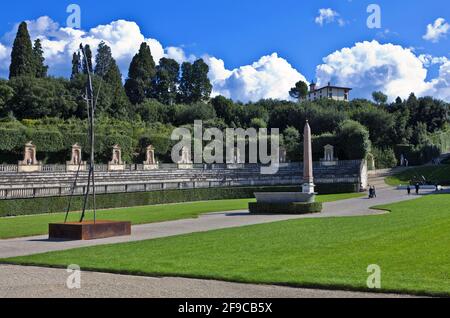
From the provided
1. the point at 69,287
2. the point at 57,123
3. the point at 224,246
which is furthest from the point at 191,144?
the point at 69,287

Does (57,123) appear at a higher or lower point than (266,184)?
higher

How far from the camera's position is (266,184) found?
60.8 metres

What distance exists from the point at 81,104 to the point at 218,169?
105ft

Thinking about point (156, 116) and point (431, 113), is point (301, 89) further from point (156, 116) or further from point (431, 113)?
point (156, 116)

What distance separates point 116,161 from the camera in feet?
213

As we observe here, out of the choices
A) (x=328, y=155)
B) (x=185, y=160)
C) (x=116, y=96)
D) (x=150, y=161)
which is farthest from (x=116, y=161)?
(x=116, y=96)

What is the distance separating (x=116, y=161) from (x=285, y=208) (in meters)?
35.6

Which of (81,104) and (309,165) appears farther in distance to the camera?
(81,104)

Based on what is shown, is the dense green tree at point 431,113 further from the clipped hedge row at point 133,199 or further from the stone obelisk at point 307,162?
the stone obelisk at point 307,162

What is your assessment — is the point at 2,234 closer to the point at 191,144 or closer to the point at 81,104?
the point at 191,144

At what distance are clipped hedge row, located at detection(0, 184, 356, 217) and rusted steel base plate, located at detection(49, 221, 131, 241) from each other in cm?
1567

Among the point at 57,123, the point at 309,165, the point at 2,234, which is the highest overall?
the point at 57,123

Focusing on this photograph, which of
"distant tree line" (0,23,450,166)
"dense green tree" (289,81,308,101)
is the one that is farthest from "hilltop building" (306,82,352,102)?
"distant tree line" (0,23,450,166)

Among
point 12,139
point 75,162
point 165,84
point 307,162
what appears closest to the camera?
point 307,162
